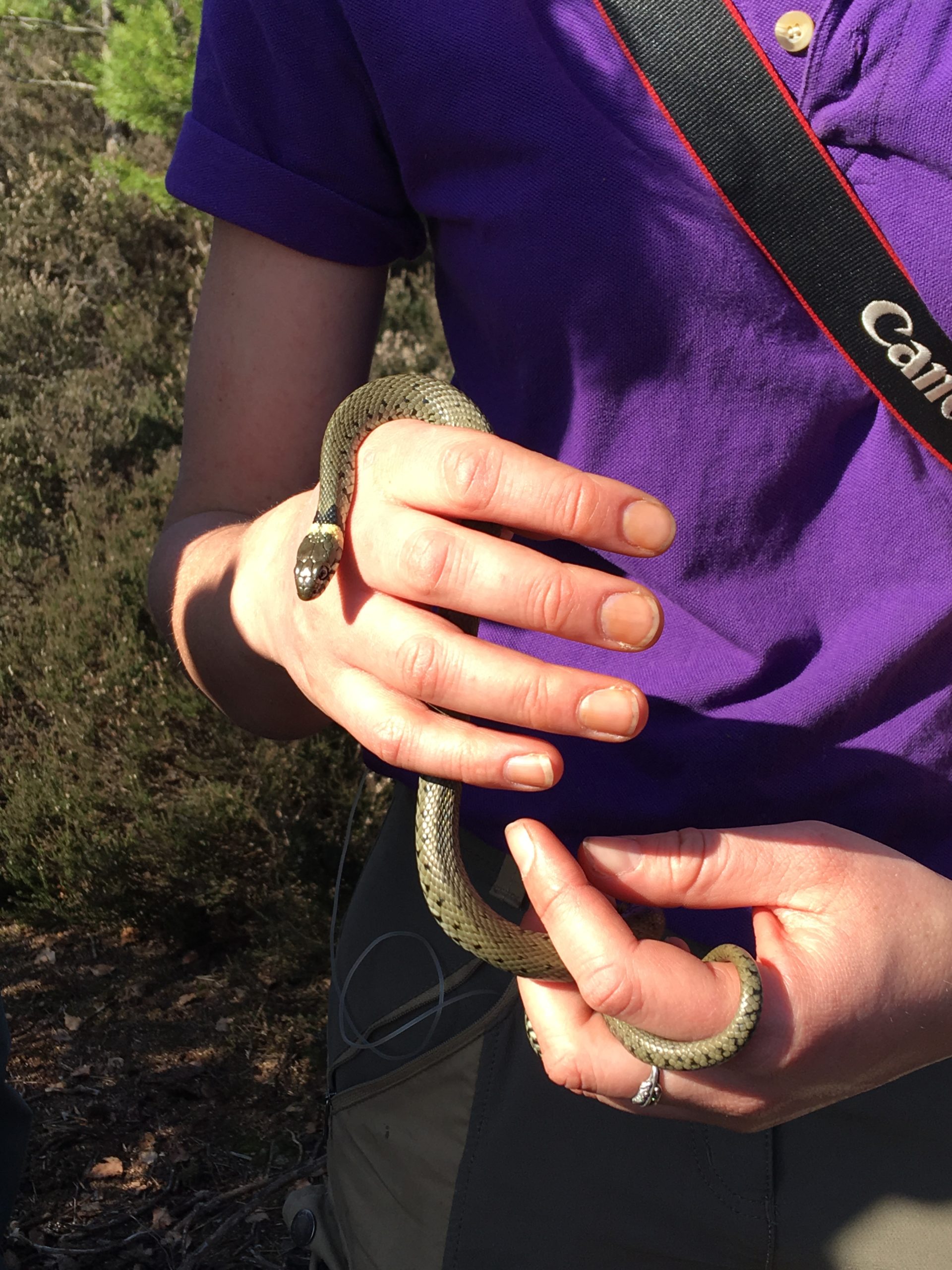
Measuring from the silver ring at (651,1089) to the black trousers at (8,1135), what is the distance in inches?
62.8

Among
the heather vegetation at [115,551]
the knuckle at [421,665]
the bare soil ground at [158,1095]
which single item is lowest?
the bare soil ground at [158,1095]

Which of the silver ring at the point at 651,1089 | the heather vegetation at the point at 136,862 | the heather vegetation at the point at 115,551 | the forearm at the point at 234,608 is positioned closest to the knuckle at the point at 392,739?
the forearm at the point at 234,608

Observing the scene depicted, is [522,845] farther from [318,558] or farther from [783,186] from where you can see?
[783,186]

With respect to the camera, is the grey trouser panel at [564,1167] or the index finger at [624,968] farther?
the grey trouser panel at [564,1167]

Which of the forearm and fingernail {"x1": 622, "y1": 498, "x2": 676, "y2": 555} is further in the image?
the forearm

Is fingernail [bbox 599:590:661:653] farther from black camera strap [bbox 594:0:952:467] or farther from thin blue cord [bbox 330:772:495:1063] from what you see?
thin blue cord [bbox 330:772:495:1063]

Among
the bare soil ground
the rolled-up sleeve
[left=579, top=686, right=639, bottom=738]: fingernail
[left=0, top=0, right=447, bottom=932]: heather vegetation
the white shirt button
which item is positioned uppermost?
the white shirt button

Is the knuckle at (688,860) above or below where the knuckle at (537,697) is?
below

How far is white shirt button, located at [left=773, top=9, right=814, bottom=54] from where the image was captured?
4.88 feet

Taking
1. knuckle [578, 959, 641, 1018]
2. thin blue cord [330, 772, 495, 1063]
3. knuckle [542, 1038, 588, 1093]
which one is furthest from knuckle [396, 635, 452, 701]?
thin blue cord [330, 772, 495, 1063]

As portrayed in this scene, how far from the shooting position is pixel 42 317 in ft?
24.8

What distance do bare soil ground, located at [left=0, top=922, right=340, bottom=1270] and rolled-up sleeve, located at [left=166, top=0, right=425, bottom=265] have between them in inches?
137

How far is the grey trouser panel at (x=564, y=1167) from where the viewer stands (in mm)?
1973

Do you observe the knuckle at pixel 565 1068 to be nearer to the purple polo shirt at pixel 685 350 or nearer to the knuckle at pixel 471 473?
the purple polo shirt at pixel 685 350
